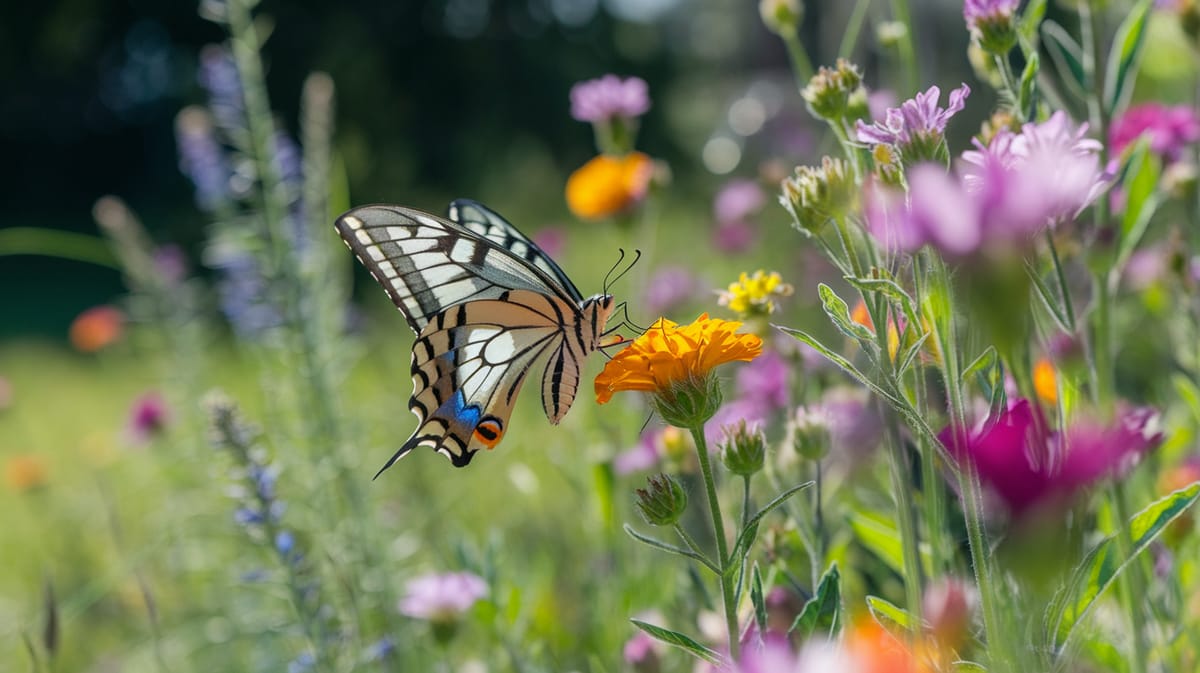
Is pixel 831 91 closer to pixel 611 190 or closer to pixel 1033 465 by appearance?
pixel 1033 465

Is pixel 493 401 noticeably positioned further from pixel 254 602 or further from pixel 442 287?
pixel 254 602

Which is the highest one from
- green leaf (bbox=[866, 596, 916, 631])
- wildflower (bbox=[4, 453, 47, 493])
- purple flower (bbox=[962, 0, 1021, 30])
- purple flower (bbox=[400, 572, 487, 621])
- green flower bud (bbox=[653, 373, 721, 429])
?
wildflower (bbox=[4, 453, 47, 493])

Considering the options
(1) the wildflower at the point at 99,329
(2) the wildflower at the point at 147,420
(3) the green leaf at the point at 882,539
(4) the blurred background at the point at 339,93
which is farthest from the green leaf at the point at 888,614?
(4) the blurred background at the point at 339,93

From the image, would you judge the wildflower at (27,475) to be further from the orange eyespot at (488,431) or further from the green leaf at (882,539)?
the green leaf at (882,539)

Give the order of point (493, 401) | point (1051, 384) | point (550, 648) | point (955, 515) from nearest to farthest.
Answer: point (955, 515), point (1051, 384), point (493, 401), point (550, 648)

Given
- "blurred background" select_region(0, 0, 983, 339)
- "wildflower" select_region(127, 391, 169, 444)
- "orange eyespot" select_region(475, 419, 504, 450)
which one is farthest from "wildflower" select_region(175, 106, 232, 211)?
"blurred background" select_region(0, 0, 983, 339)

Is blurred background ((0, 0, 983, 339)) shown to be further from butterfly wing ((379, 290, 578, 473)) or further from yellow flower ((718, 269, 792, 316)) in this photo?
yellow flower ((718, 269, 792, 316))

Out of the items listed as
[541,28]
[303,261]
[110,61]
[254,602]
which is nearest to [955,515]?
[303,261]
